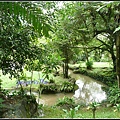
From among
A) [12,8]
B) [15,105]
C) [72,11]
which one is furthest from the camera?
[72,11]

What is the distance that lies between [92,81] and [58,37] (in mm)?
3360

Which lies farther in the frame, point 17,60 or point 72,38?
point 72,38

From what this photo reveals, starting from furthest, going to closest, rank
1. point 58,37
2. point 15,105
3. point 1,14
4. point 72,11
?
point 58,37 → point 72,11 → point 15,105 → point 1,14

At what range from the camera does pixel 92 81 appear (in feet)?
30.8

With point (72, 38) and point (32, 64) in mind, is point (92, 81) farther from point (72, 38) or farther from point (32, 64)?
point (32, 64)

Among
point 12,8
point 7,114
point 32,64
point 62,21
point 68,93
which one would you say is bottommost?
point 68,93

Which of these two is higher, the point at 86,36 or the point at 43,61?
the point at 86,36

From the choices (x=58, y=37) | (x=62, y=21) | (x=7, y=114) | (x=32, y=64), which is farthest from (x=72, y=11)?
(x=7, y=114)

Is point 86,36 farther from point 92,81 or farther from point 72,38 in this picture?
point 92,81

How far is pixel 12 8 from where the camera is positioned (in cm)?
182

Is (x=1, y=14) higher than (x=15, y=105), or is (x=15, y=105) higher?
(x=1, y=14)

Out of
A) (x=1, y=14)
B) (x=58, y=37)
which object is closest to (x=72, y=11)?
(x=58, y=37)

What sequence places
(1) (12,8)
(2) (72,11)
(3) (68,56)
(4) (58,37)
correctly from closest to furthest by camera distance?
(1) (12,8)
(2) (72,11)
(4) (58,37)
(3) (68,56)

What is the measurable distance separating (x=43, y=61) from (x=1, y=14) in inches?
53.0
